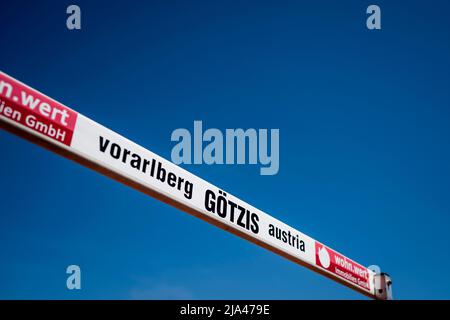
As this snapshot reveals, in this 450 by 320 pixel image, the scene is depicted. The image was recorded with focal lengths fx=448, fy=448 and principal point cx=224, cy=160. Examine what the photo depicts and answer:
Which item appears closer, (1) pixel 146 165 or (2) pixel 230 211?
(1) pixel 146 165

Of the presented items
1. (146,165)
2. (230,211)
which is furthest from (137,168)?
(230,211)

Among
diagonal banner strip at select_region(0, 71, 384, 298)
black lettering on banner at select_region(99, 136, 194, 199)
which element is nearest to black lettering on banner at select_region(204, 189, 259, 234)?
diagonal banner strip at select_region(0, 71, 384, 298)

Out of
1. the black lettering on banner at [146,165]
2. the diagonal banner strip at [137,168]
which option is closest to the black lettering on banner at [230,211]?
the diagonal banner strip at [137,168]

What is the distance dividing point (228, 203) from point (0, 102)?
2833 mm

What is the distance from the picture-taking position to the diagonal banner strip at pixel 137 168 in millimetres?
3928

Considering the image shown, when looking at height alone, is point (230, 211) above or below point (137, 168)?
below

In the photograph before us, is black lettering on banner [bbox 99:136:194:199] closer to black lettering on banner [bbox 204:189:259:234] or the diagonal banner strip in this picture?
the diagonal banner strip

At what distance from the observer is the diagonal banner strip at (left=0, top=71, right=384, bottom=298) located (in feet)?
12.9

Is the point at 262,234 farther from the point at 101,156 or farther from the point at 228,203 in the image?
the point at 101,156

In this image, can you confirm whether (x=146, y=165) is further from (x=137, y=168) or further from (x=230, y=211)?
(x=230, y=211)

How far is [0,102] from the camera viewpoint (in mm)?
3795

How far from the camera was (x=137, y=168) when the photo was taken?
15.4 ft
